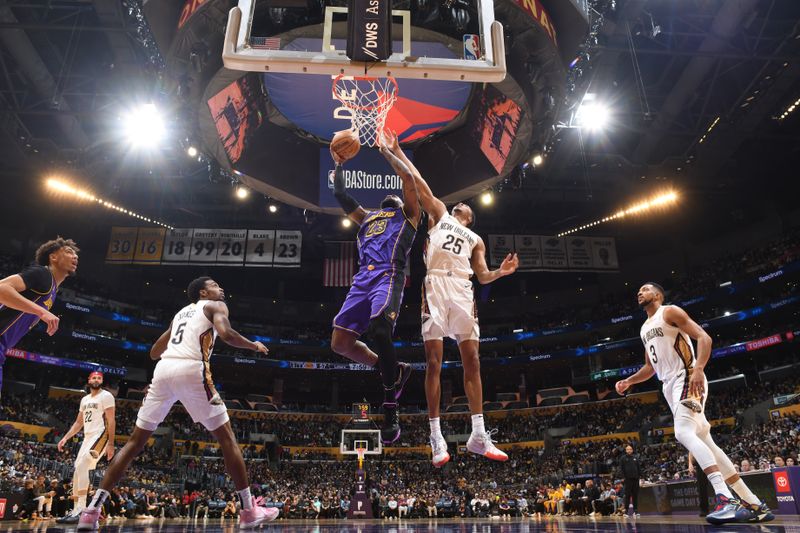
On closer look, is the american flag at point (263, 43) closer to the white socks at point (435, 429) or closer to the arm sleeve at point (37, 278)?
the arm sleeve at point (37, 278)

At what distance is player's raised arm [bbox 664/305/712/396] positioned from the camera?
5.03 meters

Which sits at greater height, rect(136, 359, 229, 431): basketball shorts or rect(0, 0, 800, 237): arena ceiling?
rect(0, 0, 800, 237): arena ceiling

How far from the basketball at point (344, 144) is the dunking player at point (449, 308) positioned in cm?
34

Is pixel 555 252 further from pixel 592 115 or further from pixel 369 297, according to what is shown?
pixel 369 297

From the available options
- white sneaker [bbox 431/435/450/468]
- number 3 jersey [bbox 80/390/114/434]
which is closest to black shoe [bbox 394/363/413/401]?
white sneaker [bbox 431/435/450/468]

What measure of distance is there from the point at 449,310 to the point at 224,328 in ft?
6.48

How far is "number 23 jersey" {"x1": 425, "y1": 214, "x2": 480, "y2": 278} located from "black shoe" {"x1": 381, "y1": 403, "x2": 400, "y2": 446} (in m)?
1.33

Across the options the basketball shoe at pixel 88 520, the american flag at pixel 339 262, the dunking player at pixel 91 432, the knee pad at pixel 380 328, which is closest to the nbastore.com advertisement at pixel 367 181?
the dunking player at pixel 91 432

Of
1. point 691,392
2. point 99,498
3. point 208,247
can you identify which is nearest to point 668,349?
point 691,392

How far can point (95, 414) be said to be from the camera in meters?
7.84

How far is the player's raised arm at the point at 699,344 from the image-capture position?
5.03 meters

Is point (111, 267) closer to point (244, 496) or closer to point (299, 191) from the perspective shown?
point (299, 191)

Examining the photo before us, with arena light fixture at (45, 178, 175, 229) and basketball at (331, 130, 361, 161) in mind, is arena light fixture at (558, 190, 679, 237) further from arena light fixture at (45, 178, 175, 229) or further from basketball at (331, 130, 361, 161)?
arena light fixture at (45, 178, 175, 229)

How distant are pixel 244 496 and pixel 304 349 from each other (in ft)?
109
